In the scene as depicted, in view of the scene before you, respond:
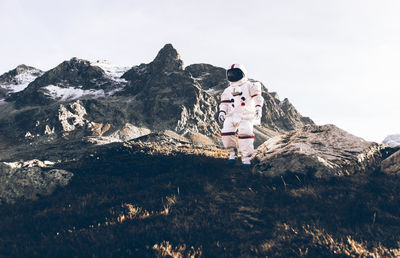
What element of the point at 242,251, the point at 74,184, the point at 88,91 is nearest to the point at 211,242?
the point at 242,251

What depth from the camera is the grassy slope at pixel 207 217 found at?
16.2 feet

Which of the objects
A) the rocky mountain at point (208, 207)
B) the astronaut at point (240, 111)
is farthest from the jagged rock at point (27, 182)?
the astronaut at point (240, 111)

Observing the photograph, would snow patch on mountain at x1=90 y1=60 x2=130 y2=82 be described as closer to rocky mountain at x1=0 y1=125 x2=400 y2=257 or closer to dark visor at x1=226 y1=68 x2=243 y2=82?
dark visor at x1=226 y1=68 x2=243 y2=82

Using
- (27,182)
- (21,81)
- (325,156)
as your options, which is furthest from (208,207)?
(21,81)

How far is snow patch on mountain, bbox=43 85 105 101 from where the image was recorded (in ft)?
280

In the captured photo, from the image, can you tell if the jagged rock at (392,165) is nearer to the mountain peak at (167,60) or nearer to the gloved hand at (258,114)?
the gloved hand at (258,114)

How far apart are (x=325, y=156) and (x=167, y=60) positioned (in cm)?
8645

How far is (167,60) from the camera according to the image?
89.6 m

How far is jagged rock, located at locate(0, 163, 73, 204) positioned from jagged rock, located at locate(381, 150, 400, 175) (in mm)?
10508

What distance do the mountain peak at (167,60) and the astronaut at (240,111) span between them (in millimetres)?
80259

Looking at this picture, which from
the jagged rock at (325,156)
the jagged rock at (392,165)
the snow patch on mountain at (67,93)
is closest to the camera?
the jagged rock at (392,165)

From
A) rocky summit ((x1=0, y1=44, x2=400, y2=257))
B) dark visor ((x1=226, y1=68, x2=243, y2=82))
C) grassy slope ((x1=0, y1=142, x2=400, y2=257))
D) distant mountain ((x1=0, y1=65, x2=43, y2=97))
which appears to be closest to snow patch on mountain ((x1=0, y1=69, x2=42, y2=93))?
distant mountain ((x1=0, y1=65, x2=43, y2=97))

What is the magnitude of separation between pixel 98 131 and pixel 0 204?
56.8 m

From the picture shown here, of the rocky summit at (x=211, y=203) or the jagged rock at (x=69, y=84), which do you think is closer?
the rocky summit at (x=211, y=203)
